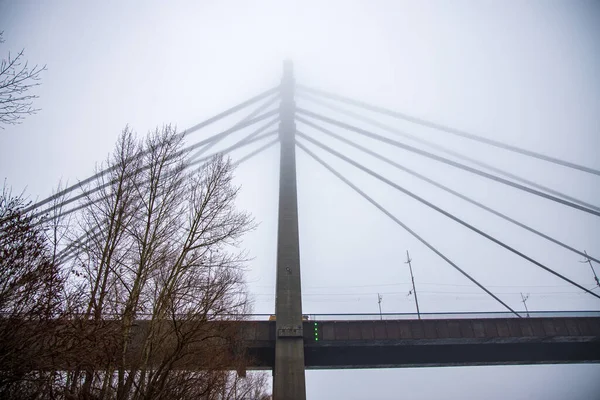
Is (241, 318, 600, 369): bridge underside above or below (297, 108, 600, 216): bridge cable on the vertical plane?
below

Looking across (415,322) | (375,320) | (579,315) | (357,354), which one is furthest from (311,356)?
(579,315)

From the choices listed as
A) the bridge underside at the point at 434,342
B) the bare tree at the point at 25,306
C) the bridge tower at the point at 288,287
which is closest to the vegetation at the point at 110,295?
the bare tree at the point at 25,306

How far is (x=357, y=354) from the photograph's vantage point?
87.8 feet

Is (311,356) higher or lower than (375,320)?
lower

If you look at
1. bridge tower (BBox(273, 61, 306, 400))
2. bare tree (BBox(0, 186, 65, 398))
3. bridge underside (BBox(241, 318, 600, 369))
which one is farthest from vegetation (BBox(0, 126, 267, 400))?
bridge underside (BBox(241, 318, 600, 369))

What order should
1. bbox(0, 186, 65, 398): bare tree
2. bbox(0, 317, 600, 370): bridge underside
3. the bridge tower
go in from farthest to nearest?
bbox(0, 317, 600, 370): bridge underside → the bridge tower → bbox(0, 186, 65, 398): bare tree

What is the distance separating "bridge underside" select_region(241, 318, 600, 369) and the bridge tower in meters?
2.49

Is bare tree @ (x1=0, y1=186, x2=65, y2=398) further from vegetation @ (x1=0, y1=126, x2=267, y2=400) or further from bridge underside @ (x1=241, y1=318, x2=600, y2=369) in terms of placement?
bridge underside @ (x1=241, y1=318, x2=600, y2=369)

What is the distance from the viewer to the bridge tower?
2005cm

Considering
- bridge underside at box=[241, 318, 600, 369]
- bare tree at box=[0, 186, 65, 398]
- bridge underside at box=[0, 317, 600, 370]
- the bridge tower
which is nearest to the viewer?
bare tree at box=[0, 186, 65, 398]

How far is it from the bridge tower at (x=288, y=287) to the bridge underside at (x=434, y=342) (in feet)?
8.16

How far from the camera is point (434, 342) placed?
25.5 metres

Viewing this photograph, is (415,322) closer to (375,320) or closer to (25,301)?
(375,320)

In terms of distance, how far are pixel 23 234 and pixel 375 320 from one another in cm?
2347
